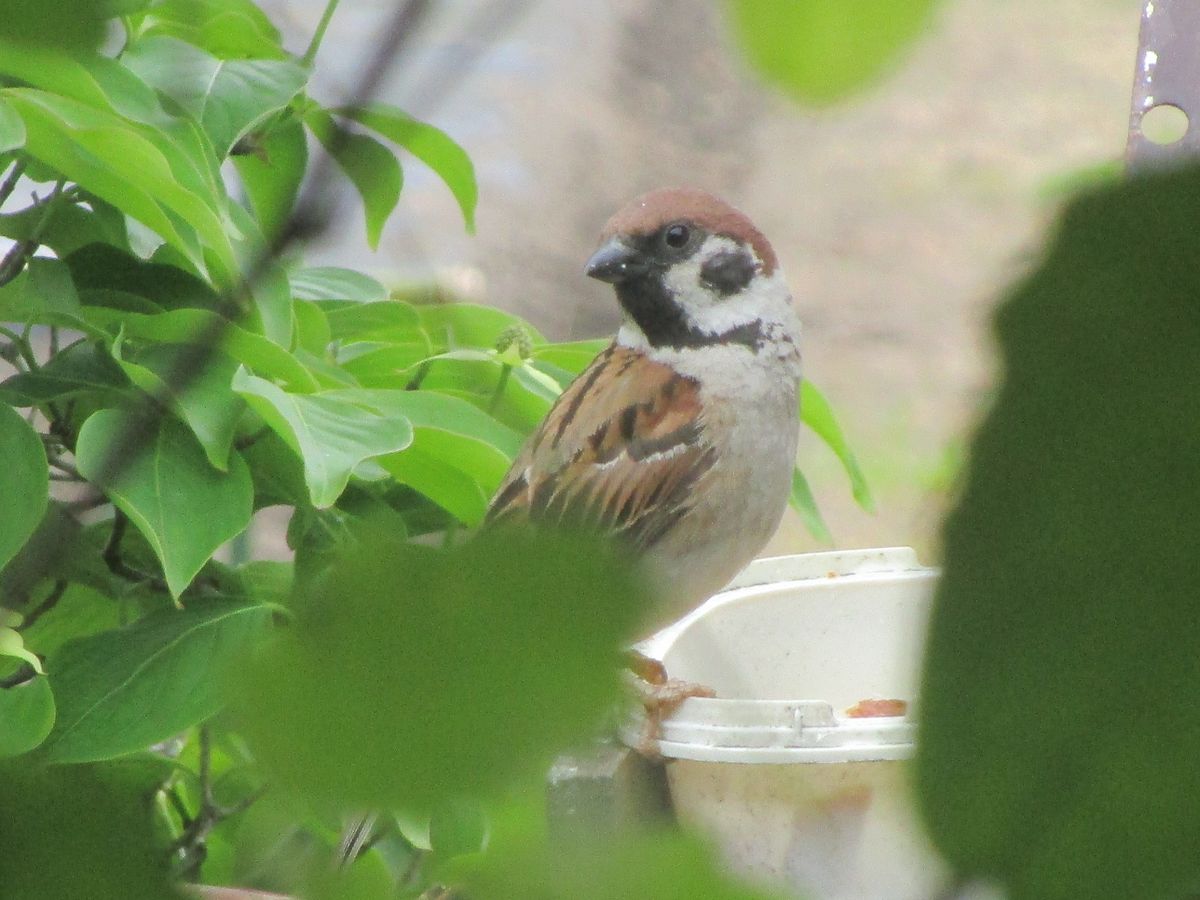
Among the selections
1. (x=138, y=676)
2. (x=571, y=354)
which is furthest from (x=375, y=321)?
(x=138, y=676)

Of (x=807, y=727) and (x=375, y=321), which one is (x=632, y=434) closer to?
(x=375, y=321)

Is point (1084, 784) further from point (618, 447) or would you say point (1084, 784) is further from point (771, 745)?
point (618, 447)

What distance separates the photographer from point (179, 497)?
107cm

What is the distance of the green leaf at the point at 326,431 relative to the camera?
0.93 m

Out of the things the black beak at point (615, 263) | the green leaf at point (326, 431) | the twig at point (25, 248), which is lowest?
the black beak at point (615, 263)

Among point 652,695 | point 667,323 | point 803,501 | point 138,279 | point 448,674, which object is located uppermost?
point 448,674

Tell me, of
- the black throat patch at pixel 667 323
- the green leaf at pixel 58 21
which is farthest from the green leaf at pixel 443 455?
the green leaf at pixel 58 21

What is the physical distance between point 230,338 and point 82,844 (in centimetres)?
87

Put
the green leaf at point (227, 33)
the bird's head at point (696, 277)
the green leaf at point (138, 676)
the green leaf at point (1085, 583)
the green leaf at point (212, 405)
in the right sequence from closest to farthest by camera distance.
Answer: the green leaf at point (1085, 583) → the green leaf at point (138, 676) → the green leaf at point (212, 405) → the green leaf at point (227, 33) → the bird's head at point (696, 277)

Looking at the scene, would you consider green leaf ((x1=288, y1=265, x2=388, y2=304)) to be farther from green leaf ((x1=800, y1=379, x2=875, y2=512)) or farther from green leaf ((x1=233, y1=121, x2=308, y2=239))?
green leaf ((x1=800, y1=379, x2=875, y2=512))

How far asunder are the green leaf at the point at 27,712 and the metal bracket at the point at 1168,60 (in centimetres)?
67

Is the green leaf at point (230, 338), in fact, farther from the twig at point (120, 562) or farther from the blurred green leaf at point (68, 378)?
the twig at point (120, 562)

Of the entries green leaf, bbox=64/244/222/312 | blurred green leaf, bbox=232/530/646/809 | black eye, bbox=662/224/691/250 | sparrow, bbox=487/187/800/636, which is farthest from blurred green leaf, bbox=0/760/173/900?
black eye, bbox=662/224/691/250

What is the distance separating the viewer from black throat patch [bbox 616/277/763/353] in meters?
1.82
